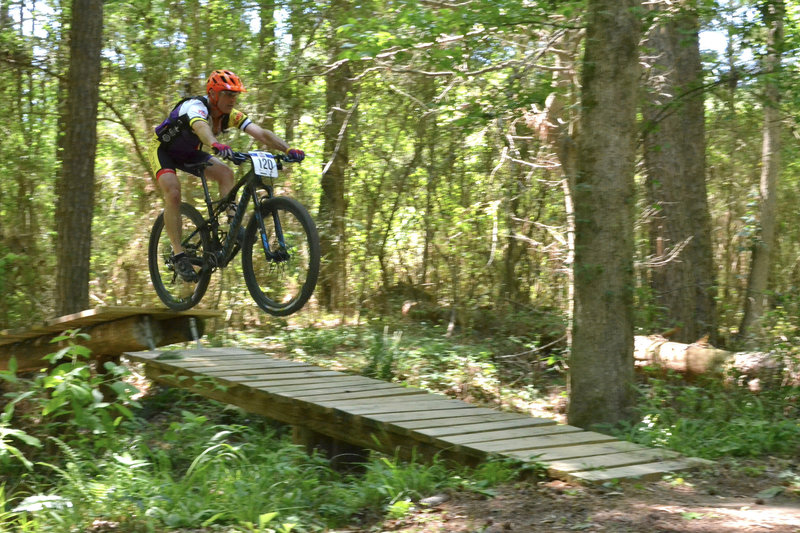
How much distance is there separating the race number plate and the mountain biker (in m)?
0.14

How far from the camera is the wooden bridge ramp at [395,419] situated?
182 inches

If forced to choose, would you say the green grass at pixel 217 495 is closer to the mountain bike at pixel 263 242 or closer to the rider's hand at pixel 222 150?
the mountain bike at pixel 263 242

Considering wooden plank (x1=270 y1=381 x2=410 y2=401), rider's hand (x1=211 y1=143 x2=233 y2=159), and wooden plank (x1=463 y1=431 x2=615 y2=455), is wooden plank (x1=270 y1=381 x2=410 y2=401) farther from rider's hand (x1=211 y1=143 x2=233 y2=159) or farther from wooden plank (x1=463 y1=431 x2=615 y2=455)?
rider's hand (x1=211 y1=143 x2=233 y2=159)

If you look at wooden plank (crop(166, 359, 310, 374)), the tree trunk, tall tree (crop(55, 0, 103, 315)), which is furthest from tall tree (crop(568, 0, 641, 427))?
the tree trunk

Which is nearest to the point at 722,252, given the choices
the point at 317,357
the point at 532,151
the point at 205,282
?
the point at 532,151

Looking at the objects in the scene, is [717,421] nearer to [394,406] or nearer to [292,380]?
[394,406]

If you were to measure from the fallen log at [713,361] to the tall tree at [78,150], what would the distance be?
17.3ft

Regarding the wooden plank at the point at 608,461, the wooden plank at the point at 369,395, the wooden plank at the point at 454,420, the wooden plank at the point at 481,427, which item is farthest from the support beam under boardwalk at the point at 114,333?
the wooden plank at the point at 608,461

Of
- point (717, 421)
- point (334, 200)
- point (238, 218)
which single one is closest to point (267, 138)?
point (238, 218)

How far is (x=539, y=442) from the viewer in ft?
16.2

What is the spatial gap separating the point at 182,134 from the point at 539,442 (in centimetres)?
376

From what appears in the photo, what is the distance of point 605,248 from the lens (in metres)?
6.06

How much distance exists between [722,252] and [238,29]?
8009 millimetres

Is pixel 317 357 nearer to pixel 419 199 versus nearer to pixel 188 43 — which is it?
pixel 419 199
